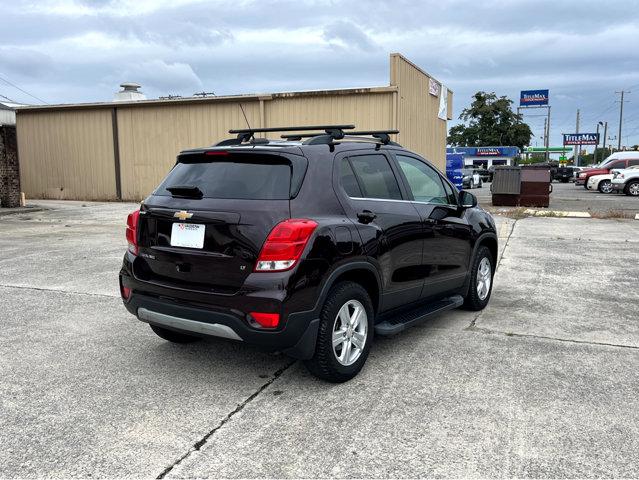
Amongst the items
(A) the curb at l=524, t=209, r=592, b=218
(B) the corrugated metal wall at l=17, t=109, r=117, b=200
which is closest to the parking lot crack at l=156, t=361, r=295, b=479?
(A) the curb at l=524, t=209, r=592, b=218

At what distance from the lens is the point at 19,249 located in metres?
10.1

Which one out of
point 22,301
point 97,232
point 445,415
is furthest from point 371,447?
point 97,232

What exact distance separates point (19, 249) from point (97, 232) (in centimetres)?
261

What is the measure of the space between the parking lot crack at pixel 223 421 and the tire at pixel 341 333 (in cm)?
36

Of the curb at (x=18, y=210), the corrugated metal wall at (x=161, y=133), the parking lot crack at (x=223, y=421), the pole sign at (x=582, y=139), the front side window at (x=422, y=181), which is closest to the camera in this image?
the parking lot crack at (x=223, y=421)

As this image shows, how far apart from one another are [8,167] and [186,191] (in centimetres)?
1633

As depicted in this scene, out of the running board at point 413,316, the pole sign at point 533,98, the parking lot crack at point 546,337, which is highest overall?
the pole sign at point 533,98

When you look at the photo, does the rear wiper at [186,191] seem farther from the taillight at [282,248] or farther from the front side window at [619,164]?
the front side window at [619,164]

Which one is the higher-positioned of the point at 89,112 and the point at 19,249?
the point at 89,112

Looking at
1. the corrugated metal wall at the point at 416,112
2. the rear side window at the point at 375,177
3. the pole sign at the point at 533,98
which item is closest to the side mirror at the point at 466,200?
the rear side window at the point at 375,177

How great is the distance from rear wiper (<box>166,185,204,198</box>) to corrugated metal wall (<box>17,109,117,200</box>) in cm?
1939

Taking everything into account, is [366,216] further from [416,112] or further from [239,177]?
[416,112]

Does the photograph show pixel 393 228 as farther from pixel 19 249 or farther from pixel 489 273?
pixel 19 249

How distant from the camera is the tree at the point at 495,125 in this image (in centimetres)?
8031
